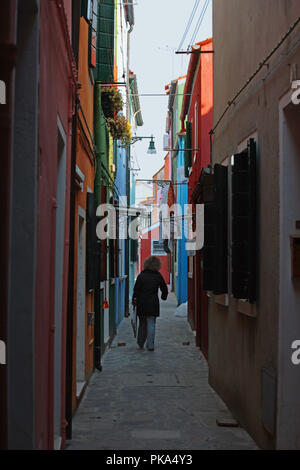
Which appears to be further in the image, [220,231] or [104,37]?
[104,37]

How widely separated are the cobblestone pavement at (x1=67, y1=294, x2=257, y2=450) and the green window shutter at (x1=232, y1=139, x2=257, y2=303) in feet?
4.84

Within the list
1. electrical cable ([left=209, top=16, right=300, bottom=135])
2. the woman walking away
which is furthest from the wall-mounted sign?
the woman walking away

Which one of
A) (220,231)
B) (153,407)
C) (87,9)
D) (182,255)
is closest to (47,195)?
(220,231)

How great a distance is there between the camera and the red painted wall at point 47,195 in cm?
434

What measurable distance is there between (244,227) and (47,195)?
9.06 ft

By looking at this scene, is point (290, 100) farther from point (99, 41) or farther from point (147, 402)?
point (99, 41)

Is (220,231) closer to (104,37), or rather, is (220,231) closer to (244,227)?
(244,227)

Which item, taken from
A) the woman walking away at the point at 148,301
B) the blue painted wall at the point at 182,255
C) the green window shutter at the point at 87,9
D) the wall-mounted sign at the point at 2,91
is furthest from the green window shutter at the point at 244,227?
the blue painted wall at the point at 182,255

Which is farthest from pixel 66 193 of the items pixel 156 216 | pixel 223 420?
pixel 156 216

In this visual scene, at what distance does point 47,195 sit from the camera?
15.9 ft

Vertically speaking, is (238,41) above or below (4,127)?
above

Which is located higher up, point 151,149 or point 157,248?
point 151,149

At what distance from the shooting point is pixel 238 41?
8.10 meters

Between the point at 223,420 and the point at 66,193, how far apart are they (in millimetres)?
3081
